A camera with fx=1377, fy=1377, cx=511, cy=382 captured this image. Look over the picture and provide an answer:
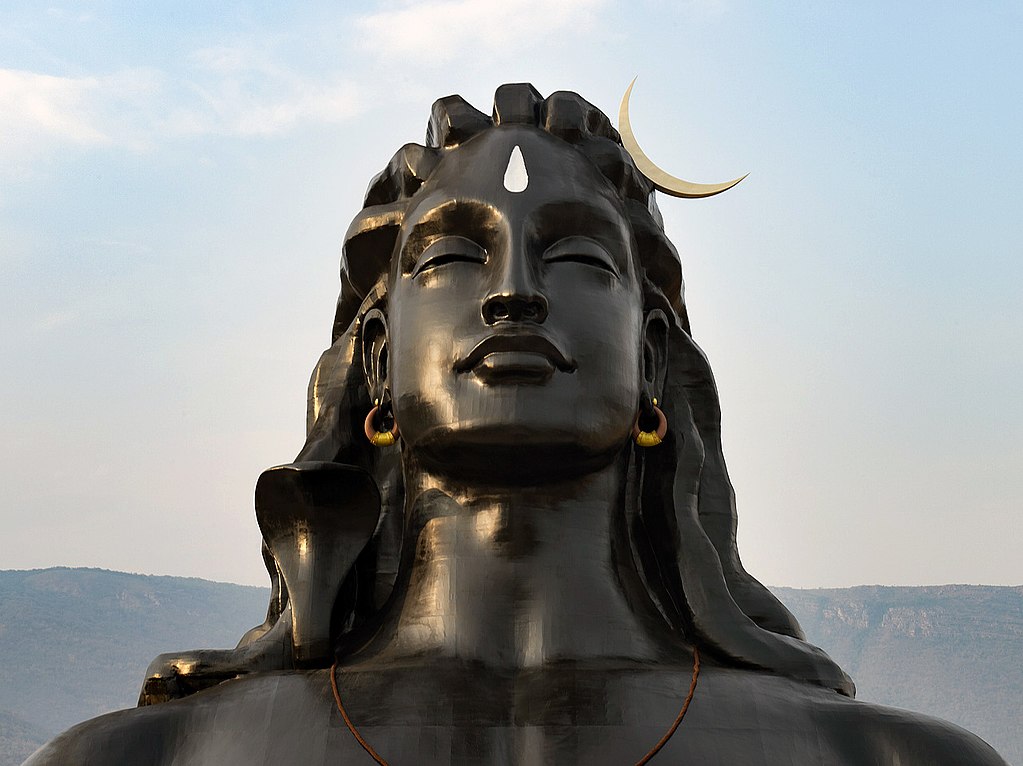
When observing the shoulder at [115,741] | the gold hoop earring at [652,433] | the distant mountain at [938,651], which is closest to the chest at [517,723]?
the shoulder at [115,741]

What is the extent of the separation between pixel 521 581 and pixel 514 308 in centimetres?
124

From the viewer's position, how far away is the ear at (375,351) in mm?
7023

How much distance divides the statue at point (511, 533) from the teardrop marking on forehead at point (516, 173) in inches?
0.6

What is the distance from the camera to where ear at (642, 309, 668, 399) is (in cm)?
712

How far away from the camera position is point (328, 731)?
572 centimetres

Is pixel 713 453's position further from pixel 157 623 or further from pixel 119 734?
pixel 157 623

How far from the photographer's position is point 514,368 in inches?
243

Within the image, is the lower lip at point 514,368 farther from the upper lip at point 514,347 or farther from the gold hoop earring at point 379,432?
the gold hoop earring at point 379,432

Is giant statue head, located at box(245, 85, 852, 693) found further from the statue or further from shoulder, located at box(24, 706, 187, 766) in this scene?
shoulder, located at box(24, 706, 187, 766)

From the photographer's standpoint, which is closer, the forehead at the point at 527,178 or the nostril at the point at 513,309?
the nostril at the point at 513,309

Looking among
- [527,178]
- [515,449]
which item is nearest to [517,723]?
[515,449]

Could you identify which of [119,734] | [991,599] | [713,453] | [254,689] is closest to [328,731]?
[254,689]

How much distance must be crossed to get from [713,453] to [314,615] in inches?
91.9

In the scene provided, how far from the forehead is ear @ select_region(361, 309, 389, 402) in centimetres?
57
